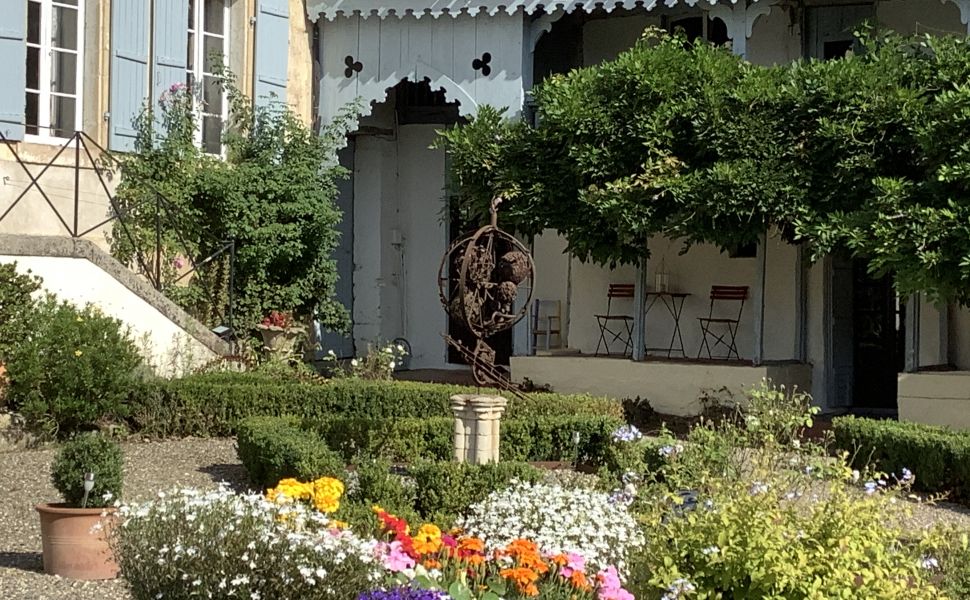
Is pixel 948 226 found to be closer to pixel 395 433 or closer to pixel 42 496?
pixel 395 433

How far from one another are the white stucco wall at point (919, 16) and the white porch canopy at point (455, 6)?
5.25ft

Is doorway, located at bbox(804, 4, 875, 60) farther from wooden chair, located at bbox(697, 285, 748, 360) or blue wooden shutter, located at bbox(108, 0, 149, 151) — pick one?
blue wooden shutter, located at bbox(108, 0, 149, 151)

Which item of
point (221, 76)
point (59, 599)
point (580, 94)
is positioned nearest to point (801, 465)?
point (59, 599)

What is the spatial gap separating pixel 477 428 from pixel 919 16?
27.1 feet

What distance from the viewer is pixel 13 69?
1258 cm

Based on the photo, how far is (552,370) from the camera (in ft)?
49.3

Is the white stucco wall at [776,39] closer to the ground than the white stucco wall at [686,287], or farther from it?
farther from it

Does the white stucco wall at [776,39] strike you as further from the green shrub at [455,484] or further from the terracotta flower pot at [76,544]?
the terracotta flower pot at [76,544]

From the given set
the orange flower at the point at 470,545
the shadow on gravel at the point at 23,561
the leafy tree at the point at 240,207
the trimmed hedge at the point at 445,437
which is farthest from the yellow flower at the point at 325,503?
the leafy tree at the point at 240,207

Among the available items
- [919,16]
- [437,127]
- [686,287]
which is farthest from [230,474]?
[919,16]

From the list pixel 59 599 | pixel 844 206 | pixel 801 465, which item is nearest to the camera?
pixel 59 599

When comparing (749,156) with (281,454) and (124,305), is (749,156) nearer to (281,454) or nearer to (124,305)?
(124,305)

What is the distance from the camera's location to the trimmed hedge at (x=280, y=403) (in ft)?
37.8

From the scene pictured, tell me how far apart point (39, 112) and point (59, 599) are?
7.91 m
